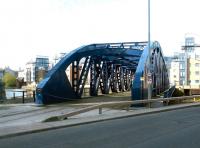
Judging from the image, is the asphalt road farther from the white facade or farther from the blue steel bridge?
the white facade

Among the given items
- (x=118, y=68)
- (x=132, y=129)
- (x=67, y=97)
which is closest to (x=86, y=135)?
(x=132, y=129)

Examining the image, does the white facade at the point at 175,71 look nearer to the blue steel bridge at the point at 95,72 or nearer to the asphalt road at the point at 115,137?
the blue steel bridge at the point at 95,72

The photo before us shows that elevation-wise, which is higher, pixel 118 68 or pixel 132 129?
pixel 118 68

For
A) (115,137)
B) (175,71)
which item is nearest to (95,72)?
(115,137)

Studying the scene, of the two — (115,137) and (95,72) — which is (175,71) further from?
(115,137)

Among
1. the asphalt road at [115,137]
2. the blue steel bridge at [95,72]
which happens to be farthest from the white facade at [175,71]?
the asphalt road at [115,137]

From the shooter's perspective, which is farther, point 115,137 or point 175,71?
point 175,71

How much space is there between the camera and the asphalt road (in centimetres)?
1128

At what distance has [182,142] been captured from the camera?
11.9 m

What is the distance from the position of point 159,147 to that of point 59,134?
158 inches

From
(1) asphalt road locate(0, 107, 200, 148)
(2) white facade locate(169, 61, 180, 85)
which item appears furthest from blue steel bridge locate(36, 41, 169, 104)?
(2) white facade locate(169, 61, 180, 85)

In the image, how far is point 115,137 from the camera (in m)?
12.8

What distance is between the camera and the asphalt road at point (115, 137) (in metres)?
11.3

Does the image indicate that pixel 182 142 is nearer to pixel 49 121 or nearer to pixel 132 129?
pixel 132 129
